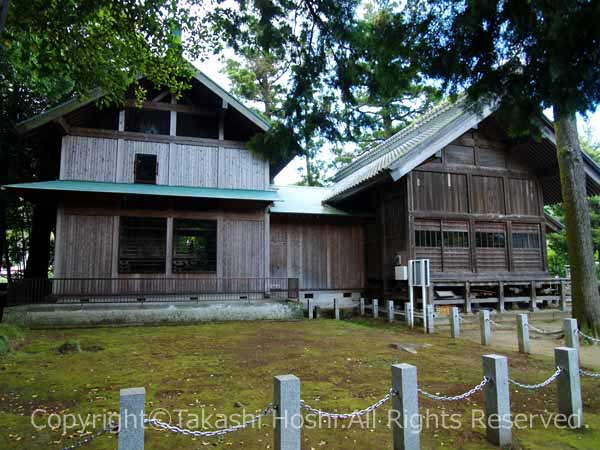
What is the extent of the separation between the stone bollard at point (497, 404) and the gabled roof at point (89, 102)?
11.8 metres

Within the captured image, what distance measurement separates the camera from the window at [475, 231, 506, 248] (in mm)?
15070

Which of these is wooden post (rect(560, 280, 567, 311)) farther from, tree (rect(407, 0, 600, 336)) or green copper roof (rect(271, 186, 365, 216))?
tree (rect(407, 0, 600, 336))

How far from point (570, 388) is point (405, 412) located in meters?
2.39

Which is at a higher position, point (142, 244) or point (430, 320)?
point (142, 244)

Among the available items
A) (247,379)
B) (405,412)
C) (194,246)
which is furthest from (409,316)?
(405,412)

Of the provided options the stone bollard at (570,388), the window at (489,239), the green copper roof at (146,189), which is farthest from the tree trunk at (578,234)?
the green copper roof at (146,189)

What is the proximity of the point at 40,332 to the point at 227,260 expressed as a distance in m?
5.98

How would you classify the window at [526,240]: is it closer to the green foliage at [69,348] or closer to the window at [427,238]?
the window at [427,238]

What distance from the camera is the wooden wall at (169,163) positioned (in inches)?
526

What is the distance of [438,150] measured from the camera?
13969mm

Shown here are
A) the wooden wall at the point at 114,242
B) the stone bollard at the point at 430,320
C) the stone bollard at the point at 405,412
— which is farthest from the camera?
the wooden wall at the point at 114,242

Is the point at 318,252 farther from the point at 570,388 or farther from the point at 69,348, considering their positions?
the point at 570,388

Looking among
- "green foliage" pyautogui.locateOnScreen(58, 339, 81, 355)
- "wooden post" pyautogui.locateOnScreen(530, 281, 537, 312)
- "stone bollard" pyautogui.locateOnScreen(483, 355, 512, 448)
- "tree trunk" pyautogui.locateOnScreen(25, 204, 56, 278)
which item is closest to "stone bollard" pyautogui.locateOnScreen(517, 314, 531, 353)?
"stone bollard" pyautogui.locateOnScreen(483, 355, 512, 448)

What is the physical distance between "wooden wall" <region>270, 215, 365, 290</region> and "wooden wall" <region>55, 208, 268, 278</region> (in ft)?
5.17
